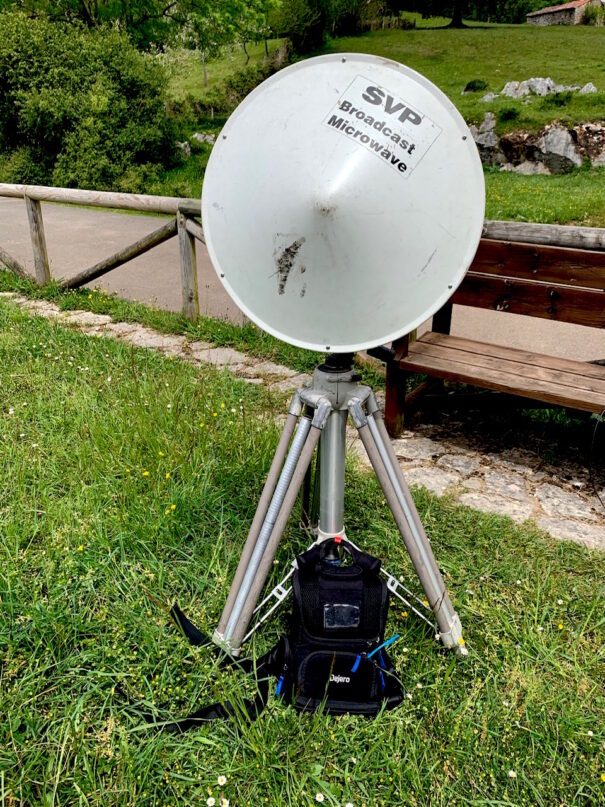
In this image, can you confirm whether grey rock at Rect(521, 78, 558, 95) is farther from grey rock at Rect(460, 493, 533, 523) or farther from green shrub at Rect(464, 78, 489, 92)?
grey rock at Rect(460, 493, 533, 523)

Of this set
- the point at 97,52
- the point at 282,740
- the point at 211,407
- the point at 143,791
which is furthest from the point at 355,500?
the point at 97,52

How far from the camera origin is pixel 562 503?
3.47 m

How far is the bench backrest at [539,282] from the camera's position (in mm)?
3867

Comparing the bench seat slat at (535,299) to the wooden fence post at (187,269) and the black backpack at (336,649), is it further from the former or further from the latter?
the wooden fence post at (187,269)

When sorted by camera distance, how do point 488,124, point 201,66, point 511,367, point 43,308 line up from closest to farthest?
point 511,367 → point 43,308 → point 488,124 → point 201,66

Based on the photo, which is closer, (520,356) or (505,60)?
(520,356)

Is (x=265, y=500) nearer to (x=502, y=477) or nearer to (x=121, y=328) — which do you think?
(x=502, y=477)

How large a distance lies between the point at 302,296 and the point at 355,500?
5.15ft

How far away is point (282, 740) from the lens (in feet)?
6.66

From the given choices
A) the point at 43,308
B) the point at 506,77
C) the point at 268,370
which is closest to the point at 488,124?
the point at 506,77

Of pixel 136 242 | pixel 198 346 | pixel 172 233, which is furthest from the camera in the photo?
pixel 136 242

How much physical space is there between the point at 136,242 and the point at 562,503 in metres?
4.58

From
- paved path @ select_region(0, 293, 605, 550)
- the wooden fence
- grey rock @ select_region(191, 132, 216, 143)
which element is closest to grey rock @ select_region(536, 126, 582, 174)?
grey rock @ select_region(191, 132, 216, 143)

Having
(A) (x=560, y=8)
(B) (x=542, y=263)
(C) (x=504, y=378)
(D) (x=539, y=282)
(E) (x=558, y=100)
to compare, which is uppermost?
(A) (x=560, y=8)
